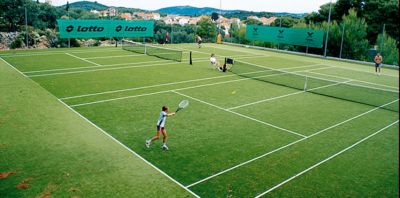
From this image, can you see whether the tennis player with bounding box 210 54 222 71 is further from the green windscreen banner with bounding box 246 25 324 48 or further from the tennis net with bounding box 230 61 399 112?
the green windscreen banner with bounding box 246 25 324 48

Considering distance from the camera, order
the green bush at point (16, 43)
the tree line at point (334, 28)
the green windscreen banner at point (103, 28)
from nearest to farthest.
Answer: the green bush at point (16, 43)
the green windscreen banner at point (103, 28)
the tree line at point (334, 28)

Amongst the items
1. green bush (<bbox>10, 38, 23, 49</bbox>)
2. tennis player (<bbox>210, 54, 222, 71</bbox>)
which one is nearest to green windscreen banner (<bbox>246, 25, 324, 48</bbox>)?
tennis player (<bbox>210, 54, 222, 71</bbox>)

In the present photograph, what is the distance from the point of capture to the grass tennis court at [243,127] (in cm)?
902

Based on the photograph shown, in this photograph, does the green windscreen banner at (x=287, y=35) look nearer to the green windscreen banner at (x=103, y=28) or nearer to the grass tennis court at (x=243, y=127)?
the green windscreen banner at (x=103, y=28)

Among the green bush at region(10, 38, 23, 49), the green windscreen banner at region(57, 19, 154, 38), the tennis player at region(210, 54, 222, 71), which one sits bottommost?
the tennis player at region(210, 54, 222, 71)

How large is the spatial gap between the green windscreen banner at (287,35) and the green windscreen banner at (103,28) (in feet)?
44.9

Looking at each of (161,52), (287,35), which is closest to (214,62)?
(161,52)

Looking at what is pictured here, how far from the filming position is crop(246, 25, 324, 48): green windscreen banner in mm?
38422

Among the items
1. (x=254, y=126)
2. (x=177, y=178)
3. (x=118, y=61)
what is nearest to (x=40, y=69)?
(x=118, y=61)

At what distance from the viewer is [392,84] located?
23844 millimetres

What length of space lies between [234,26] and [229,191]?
44.3m

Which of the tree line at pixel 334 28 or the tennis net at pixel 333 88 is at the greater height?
the tree line at pixel 334 28

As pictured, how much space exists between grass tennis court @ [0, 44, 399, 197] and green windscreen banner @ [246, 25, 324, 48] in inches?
559

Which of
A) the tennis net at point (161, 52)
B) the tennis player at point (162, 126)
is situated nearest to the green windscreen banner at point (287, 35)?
the tennis net at point (161, 52)
